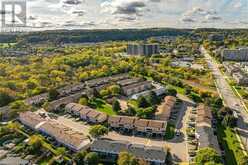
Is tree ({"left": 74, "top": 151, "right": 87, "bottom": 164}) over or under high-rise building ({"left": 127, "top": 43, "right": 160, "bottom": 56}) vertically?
under

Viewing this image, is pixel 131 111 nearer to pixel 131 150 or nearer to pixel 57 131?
pixel 57 131

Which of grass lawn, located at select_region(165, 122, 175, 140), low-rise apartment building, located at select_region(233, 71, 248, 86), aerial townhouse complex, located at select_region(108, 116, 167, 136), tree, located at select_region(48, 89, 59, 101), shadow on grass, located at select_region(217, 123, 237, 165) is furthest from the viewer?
low-rise apartment building, located at select_region(233, 71, 248, 86)

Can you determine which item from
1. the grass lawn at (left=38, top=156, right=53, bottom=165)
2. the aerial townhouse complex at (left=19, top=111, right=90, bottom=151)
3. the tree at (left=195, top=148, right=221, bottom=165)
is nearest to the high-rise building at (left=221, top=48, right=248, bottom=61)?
the aerial townhouse complex at (left=19, top=111, right=90, bottom=151)

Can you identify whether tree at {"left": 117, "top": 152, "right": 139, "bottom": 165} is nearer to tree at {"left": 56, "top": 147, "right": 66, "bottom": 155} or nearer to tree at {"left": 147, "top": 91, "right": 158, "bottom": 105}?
tree at {"left": 56, "top": 147, "right": 66, "bottom": 155}

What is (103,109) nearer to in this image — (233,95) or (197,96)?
(197,96)

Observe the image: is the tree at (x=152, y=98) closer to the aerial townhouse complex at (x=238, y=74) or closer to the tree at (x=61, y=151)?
the tree at (x=61, y=151)

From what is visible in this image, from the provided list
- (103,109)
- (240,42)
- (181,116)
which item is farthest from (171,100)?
(240,42)

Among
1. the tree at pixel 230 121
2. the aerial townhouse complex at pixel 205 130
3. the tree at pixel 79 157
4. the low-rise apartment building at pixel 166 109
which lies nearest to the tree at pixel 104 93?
the low-rise apartment building at pixel 166 109
